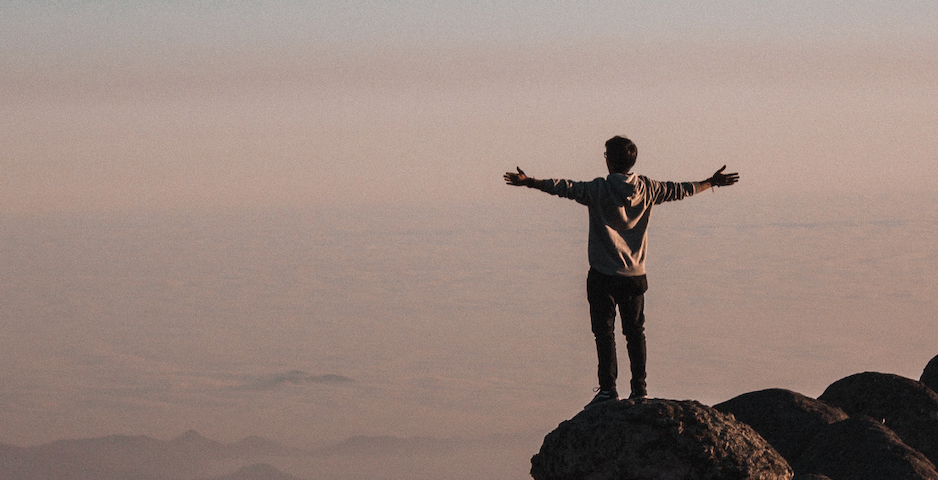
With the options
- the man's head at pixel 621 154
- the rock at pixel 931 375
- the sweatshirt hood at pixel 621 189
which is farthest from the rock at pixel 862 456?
the rock at pixel 931 375

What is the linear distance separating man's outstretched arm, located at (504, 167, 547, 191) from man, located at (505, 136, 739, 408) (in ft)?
0.62

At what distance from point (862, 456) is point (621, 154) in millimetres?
4892

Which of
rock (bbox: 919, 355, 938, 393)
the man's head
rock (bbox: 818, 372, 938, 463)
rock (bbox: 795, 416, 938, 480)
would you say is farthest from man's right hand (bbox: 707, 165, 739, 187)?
rock (bbox: 919, 355, 938, 393)

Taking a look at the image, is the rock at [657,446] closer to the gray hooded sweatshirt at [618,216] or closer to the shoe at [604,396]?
the shoe at [604,396]

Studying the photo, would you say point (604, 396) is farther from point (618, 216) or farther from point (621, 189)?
point (621, 189)

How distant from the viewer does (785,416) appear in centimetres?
1380

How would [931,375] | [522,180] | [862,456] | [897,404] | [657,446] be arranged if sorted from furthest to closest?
1. [931,375]
2. [897,404]
3. [862,456]
4. [522,180]
5. [657,446]

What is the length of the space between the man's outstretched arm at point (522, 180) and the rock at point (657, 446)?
211 cm

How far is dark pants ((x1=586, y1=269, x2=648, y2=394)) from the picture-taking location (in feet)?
33.6

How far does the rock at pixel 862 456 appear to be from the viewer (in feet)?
38.9

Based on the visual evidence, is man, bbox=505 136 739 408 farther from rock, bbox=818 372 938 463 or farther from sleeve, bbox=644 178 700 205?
rock, bbox=818 372 938 463

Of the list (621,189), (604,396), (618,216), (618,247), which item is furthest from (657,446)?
(621,189)

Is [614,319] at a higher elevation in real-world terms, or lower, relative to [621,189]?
lower

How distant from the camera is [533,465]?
32.8ft
